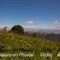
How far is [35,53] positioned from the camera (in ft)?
20.1

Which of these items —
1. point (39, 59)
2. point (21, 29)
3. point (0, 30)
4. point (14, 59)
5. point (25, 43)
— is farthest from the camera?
point (21, 29)

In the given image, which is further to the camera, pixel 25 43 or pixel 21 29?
pixel 21 29

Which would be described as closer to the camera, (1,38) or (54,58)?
(54,58)

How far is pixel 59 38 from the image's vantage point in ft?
52.2

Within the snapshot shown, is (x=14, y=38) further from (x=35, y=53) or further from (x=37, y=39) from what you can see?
(x=35, y=53)

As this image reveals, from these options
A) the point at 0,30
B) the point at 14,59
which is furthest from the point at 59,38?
the point at 14,59

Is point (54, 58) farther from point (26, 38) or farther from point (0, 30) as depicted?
point (0, 30)

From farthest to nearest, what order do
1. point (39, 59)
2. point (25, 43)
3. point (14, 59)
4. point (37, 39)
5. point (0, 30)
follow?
1. point (0, 30)
2. point (37, 39)
3. point (25, 43)
4. point (14, 59)
5. point (39, 59)

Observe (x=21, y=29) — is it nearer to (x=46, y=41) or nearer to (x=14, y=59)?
(x=46, y=41)

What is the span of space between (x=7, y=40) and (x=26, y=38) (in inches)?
64.4

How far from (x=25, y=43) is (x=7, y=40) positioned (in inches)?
45.0

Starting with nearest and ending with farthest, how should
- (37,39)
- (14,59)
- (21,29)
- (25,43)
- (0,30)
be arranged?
(14,59) → (25,43) → (37,39) → (0,30) → (21,29)

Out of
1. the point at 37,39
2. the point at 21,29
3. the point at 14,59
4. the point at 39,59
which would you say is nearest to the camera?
the point at 39,59

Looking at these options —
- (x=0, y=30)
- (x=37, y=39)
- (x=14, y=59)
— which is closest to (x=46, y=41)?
(x=37, y=39)
